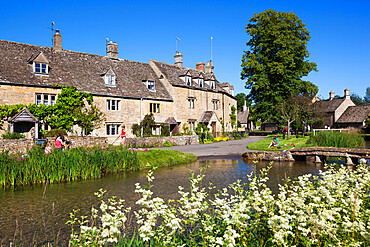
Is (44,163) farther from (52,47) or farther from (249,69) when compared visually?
(249,69)

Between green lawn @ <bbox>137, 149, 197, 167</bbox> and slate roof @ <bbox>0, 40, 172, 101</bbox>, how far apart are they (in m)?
14.5

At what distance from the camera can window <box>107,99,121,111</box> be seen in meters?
34.7

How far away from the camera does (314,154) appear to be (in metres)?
21.7

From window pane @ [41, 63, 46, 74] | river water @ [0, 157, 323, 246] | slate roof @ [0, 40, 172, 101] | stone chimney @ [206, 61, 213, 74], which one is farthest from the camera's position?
stone chimney @ [206, 61, 213, 74]

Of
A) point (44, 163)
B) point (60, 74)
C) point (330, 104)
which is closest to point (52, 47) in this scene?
point (60, 74)

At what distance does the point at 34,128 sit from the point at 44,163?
15854 mm

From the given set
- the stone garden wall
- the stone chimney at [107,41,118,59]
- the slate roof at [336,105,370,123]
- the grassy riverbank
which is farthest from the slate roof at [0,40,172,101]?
the slate roof at [336,105,370,123]

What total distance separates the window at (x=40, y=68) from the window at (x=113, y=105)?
753 centimetres

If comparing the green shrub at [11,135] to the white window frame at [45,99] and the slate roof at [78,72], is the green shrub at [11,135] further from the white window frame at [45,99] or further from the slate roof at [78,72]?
the slate roof at [78,72]

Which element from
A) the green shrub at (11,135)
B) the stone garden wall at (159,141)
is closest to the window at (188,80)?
the stone garden wall at (159,141)

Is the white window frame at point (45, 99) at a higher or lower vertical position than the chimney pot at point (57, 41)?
lower

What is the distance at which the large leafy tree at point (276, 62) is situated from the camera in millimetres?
39562

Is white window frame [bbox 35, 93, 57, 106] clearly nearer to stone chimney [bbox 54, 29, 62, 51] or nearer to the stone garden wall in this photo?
stone chimney [bbox 54, 29, 62, 51]

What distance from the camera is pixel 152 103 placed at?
3906 cm
